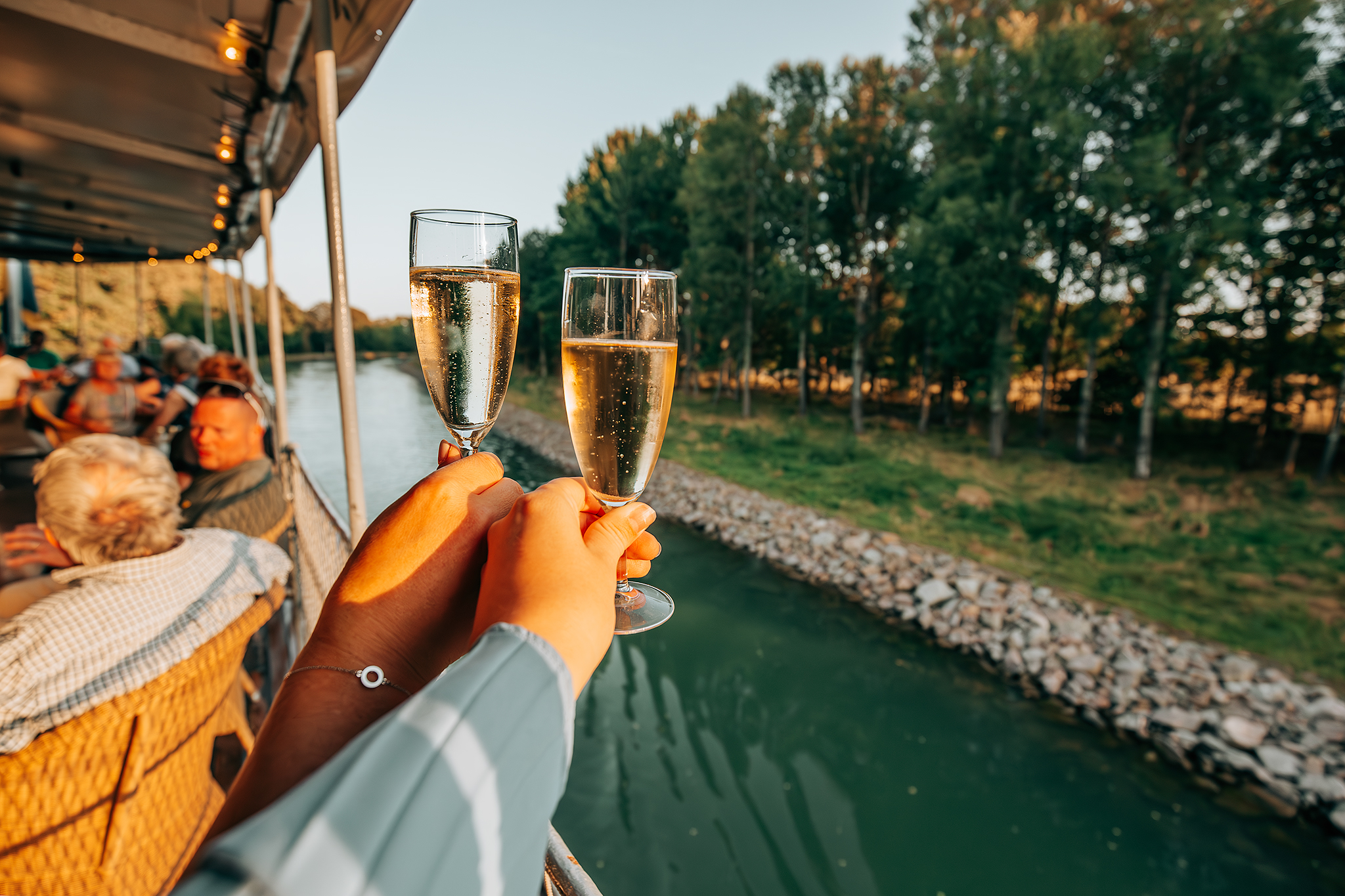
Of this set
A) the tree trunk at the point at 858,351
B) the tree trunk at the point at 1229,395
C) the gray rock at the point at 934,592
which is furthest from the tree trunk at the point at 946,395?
the gray rock at the point at 934,592

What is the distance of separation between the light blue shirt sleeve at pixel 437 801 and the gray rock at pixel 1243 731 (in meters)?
8.65

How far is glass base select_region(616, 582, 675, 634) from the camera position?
1.20 metres

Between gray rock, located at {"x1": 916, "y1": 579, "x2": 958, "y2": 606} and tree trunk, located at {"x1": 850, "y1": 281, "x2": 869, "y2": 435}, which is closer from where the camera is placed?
gray rock, located at {"x1": 916, "y1": 579, "x2": 958, "y2": 606}

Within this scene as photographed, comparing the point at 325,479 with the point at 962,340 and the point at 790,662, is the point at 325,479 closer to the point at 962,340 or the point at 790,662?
the point at 790,662

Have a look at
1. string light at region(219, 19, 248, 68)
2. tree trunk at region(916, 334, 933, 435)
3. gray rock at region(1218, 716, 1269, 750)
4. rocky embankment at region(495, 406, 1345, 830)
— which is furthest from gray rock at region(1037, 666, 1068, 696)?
tree trunk at region(916, 334, 933, 435)

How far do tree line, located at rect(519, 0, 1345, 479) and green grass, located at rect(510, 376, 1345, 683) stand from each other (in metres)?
1.90

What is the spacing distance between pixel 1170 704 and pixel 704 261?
70.3 feet

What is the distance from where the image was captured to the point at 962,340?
844 inches

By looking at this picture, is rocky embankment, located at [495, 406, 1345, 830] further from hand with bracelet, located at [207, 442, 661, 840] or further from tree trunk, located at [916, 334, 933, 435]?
tree trunk, located at [916, 334, 933, 435]

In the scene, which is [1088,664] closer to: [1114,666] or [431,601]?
[1114,666]

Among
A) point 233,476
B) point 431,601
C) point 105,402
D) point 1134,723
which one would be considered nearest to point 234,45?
point 233,476

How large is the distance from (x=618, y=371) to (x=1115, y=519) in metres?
14.6

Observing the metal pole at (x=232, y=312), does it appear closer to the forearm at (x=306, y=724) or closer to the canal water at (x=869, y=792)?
the canal water at (x=869, y=792)

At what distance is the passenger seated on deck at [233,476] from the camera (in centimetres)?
351
